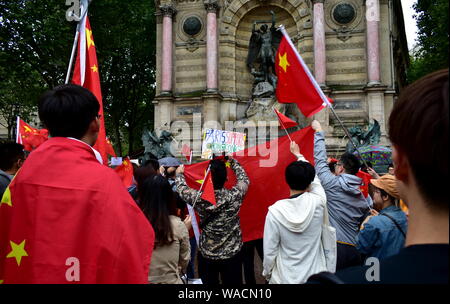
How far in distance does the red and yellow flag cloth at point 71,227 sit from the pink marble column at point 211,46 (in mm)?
17059

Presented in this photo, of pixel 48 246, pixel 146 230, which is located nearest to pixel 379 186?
pixel 146 230

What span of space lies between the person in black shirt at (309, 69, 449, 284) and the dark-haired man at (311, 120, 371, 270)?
3078mm

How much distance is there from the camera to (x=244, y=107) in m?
19.7

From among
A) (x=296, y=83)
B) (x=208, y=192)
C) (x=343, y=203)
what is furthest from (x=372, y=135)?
(x=208, y=192)

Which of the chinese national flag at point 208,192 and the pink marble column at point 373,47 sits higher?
the pink marble column at point 373,47

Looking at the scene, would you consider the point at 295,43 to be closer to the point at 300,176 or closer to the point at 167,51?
the point at 167,51

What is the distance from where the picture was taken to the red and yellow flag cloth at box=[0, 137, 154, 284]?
1.74 m

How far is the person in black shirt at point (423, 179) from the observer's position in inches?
37.0

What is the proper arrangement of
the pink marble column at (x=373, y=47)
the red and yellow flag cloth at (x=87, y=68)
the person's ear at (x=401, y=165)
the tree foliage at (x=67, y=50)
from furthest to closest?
Answer: 1. the pink marble column at (x=373, y=47)
2. the tree foliage at (x=67, y=50)
3. the red and yellow flag cloth at (x=87, y=68)
4. the person's ear at (x=401, y=165)

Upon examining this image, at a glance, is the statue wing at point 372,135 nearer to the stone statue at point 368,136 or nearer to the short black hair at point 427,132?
the stone statue at point 368,136

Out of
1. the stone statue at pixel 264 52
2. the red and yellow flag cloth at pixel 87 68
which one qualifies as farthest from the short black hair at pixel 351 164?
the stone statue at pixel 264 52

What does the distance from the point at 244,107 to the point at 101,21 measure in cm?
859

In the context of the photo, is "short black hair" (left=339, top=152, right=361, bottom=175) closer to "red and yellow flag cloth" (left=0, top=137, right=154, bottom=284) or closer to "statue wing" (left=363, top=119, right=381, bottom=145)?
"red and yellow flag cloth" (left=0, top=137, right=154, bottom=284)

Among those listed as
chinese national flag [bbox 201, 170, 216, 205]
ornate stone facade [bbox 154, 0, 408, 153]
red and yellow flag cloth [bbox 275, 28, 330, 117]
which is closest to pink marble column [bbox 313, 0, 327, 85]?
ornate stone facade [bbox 154, 0, 408, 153]
